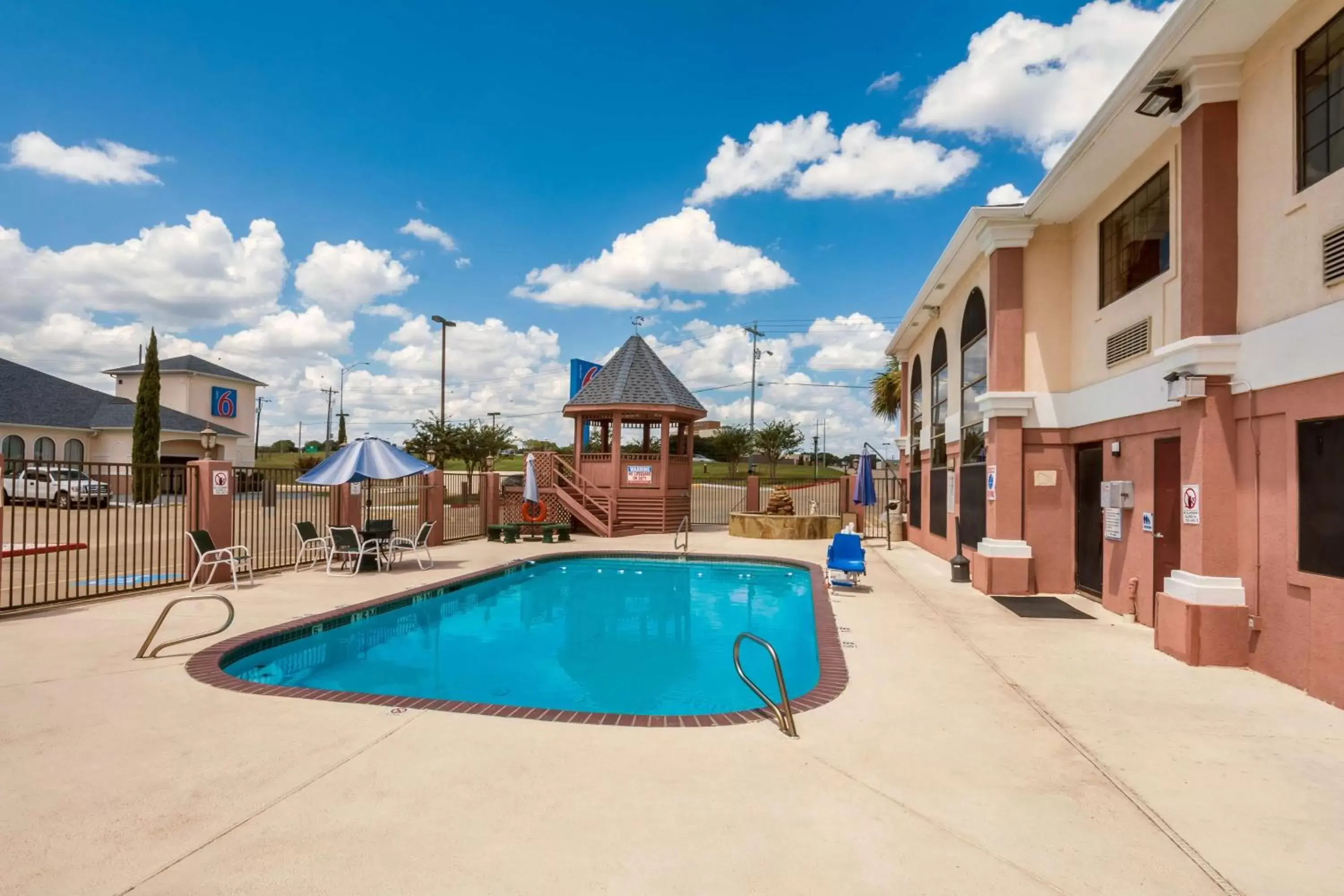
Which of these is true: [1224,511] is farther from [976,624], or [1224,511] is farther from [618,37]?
[618,37]

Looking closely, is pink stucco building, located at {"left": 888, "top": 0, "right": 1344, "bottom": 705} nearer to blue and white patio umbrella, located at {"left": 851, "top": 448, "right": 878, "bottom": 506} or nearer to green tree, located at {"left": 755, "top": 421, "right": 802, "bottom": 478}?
blue and white patio umbrella, located at {"left": 851, "top": 448, "right": 878, "bottom": 506}

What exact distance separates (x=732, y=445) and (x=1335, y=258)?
5978 centimetres

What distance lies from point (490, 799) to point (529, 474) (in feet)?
50.7

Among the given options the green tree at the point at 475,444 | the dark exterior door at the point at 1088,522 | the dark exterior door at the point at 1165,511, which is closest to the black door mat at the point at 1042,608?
the dark exterior door at the point at 1088,522

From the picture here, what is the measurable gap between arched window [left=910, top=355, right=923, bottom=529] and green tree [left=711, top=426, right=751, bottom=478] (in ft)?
138

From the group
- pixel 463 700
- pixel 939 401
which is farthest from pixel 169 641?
pixel 939 401

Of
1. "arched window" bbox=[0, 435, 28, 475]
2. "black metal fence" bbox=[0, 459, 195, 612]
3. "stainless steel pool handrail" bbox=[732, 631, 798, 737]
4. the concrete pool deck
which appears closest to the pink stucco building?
the concrete pool deck

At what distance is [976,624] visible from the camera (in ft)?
27.4

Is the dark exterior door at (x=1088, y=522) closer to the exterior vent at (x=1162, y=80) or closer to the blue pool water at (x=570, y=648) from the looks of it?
the blue pool water at (x=570, y=648)

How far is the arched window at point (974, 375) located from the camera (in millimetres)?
11789

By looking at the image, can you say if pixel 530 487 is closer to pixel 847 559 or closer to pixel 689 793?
pixel 847 559

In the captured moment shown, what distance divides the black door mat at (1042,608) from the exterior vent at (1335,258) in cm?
475

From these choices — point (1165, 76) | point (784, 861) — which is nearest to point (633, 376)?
point (1165, 76)

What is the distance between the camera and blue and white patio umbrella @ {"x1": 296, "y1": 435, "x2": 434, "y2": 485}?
38.1 ft
